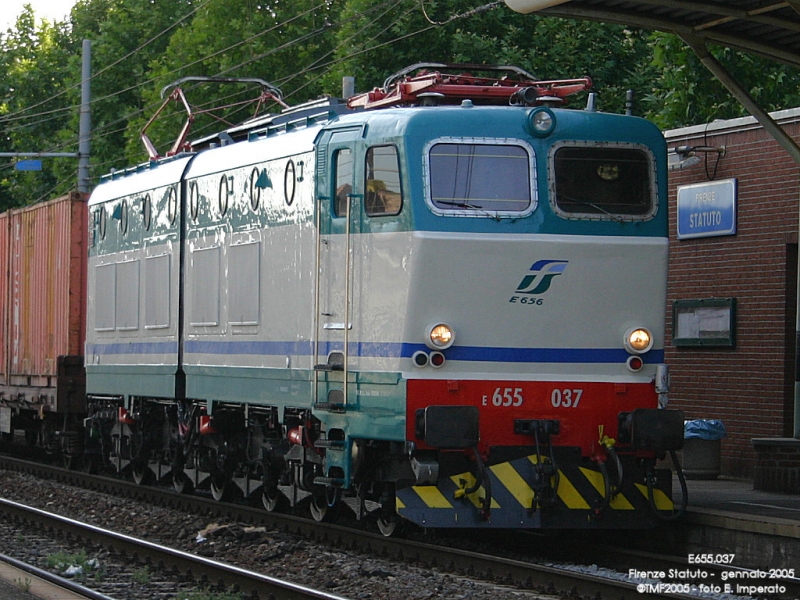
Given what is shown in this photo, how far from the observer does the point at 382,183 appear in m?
11.9

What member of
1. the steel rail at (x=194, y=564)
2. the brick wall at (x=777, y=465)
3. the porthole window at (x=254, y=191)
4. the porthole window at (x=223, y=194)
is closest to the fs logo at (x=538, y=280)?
the steel rail at (x=194, y=564)

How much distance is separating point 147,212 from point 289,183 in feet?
13.5

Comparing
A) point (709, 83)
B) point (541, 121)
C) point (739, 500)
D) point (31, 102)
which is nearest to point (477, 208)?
point (541, 121)

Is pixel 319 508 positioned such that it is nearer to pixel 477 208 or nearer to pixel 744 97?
pixel 477 208

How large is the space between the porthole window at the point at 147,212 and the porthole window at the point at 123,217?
29.3 inches

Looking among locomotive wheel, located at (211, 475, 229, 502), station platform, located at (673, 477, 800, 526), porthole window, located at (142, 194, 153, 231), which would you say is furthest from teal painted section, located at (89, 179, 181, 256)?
station platform, located at (673, 477, 800, 526)

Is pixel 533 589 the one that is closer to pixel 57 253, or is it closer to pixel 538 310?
pixel 538 310

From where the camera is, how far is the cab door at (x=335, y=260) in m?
12.1

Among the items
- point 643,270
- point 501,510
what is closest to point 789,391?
point 643,270

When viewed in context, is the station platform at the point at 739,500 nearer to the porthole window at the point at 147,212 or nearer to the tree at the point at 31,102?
the porthole window at the point at 147,212

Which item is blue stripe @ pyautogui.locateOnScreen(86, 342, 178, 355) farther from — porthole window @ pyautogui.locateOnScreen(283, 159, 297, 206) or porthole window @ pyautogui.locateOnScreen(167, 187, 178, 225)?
porthole window @ pyautogui.locateOnScreen(283, 159, 297, 206)

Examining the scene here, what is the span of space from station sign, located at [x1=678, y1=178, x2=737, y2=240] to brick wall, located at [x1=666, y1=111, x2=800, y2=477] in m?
0.09

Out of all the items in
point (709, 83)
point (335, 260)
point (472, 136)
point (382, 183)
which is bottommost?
point (335, 260)

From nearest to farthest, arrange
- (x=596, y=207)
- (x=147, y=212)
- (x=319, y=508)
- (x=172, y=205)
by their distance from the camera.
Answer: (x=596, y=207), (x=319, y=508), (x=172, y=205), (x=147, y=212)
